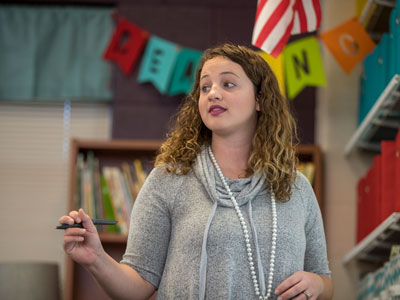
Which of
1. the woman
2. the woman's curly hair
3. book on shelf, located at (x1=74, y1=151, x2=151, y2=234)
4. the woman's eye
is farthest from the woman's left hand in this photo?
book on shelf, located at (x1=74, y1=151, x2=151, y2=234)

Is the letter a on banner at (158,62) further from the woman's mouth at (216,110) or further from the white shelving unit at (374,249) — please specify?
the woman's mouth at (216,110)

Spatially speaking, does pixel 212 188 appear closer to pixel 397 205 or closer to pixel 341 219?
pixel 397 205

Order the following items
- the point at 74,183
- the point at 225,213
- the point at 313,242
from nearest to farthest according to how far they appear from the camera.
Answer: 1. the point at 225,213
2. the point at 313,242
3. the point at 74,183

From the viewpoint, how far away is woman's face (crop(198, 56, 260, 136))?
5.16 feet

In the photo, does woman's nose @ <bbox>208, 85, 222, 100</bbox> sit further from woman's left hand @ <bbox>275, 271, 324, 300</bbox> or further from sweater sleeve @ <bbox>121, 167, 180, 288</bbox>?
woman's left hand @ <bbox>275, 271, 324, 300</bbox>

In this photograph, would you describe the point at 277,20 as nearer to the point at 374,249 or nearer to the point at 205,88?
the point at 205,88

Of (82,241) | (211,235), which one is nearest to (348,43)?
(211,235)

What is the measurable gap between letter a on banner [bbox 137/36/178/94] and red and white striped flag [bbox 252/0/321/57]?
3.10 ft

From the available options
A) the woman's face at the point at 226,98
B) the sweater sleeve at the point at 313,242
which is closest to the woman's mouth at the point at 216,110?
the woman's face at the point at 226,98

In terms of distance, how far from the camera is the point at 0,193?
337 centimetres

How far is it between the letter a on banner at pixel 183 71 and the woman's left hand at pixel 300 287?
190cm

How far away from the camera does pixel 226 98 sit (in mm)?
1580

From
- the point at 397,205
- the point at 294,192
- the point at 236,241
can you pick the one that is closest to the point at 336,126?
the point at 397,205

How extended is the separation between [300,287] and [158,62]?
2.06m
